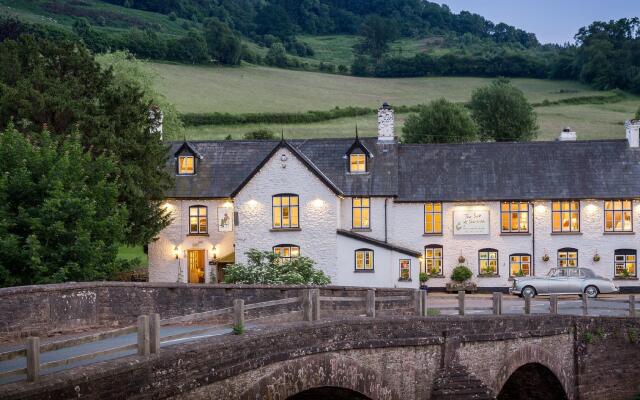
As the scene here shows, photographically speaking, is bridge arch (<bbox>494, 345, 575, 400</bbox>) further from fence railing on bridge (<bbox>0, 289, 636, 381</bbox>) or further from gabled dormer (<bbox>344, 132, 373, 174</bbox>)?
gabled dormer (<bbox>344, 132, 373, 174</bbox>)

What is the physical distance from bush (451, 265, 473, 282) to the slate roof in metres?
3.39

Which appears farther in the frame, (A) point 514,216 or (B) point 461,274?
(A) point 514,216

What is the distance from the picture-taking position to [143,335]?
1755cm

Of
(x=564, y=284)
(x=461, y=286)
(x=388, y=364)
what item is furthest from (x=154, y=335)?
(x=461, y=286)

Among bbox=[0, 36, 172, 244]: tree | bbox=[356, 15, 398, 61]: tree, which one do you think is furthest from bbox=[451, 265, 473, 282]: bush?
Result: bbox=[356, 15, 398, 61]: tree

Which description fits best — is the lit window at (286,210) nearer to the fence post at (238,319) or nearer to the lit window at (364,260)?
the lit window at (364,260)

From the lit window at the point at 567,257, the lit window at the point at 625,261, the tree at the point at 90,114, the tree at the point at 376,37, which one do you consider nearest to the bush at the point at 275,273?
the tree at the point at 90,114

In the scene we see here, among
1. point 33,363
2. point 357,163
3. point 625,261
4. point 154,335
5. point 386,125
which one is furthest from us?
point 386,125

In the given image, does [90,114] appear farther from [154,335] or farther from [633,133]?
[154,335]

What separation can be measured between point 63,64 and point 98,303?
32.0m

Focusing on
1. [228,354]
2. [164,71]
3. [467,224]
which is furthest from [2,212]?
[164,71]

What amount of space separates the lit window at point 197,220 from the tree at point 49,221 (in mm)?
15580

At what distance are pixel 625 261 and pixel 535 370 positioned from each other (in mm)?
24306

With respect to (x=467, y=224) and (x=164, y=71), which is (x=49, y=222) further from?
(x=164, y=71)
